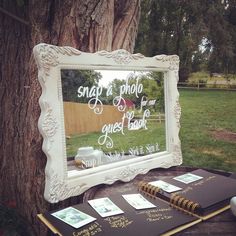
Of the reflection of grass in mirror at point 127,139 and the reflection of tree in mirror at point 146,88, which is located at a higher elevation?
the reflection of tree in mirror at point 146,88

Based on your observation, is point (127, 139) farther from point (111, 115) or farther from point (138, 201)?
point (138, 201)

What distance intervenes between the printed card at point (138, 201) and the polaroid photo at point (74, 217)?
0.46 feet

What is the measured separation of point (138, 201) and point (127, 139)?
0.25 m

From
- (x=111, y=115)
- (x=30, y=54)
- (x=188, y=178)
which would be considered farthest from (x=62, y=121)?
(x=188, y=178)

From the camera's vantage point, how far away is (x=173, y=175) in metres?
1.11

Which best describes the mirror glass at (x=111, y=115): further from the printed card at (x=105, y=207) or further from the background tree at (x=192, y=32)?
the background tree at (x=192, y=32)

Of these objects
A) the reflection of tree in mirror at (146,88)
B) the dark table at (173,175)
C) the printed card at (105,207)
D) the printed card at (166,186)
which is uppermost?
the reflection of tree in mirror at (146,88)

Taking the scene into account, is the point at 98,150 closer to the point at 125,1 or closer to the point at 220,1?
the point at 125,1

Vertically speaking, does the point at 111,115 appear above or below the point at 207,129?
above

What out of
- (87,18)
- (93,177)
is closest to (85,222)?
(93,177)

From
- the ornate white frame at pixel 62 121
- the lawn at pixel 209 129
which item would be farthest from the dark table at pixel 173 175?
the lawn at pixel 209 129

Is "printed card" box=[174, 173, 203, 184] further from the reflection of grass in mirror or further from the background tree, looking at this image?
the background tree

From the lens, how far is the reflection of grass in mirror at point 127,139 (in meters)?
0.89

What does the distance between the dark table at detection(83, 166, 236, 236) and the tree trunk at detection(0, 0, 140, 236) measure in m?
0.13
